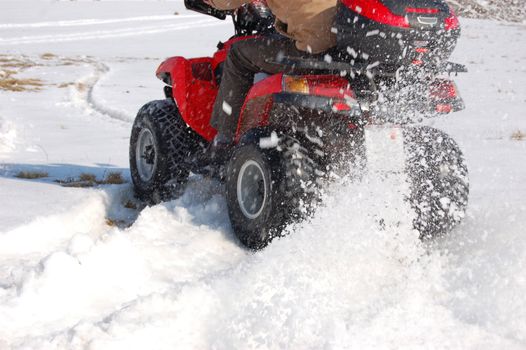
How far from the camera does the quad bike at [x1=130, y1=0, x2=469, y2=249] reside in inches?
110

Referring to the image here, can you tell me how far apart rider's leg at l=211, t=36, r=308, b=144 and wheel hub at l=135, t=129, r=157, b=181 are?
0.76 m

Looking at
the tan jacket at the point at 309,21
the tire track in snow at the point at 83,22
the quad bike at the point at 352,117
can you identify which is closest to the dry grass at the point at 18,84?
the quad bike at the point at 352,117

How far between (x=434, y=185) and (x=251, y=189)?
34.5 inches

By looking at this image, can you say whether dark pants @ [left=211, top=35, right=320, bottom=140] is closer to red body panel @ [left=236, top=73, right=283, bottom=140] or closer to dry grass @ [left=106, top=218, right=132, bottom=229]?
red body panel @ [left=236, top=73, right=283, bottom=140]

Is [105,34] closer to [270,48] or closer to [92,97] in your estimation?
[92,97]

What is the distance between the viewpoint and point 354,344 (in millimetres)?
2131

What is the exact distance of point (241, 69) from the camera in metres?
3.41

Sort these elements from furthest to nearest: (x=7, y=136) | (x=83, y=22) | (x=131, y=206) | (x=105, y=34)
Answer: (x=83, y=22) < (x=105, y=34) < (x=7, y=136) < (x=131, y=206)

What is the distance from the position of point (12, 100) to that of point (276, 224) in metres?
6.42

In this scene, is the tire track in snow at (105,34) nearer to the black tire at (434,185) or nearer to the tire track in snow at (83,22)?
the tire track in snow at (83,22)

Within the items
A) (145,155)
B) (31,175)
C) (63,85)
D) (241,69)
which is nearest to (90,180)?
(31,175)

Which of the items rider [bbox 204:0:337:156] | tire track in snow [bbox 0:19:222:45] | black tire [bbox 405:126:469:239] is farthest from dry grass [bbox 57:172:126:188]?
tire track in snow [bbox 0:19:222:45]

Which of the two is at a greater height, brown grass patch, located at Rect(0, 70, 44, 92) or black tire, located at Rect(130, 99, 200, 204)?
black tire, located at Rect(130, 99, 200, 204)

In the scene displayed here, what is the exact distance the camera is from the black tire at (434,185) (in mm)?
3197
